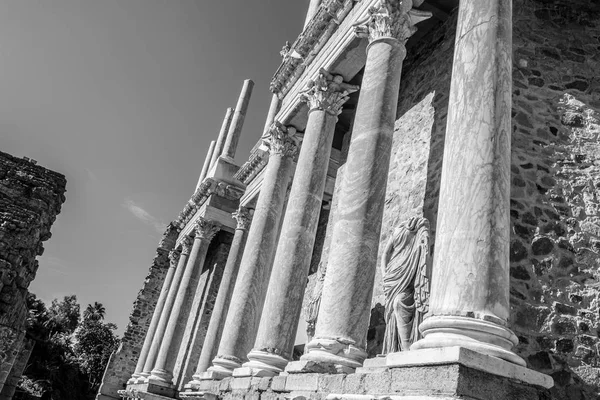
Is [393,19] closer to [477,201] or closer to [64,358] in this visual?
[477,201]

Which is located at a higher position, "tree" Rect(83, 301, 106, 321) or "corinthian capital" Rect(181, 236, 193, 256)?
"tree" Rect(83, 301, 106, 321)

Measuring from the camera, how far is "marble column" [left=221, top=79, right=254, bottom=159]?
844 inches

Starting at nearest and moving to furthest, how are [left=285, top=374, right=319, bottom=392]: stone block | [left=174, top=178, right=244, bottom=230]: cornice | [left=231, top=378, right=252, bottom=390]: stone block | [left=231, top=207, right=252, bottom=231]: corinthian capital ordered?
[left=285, top=374, right=319, bottom=392]: stone block, [left=231, top=378, right=252, bottom=390]: stone block, [left=231, top=207, right=252, bottom=231]: corinthian capital, [left=174, top=178, right=244, bottom=230]: cornice

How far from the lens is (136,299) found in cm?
2742

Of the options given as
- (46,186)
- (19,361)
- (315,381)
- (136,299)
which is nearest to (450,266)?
(315,381)

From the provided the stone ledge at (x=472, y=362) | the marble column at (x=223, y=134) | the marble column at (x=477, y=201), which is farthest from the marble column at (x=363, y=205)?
the marble column at (x=223, y=134)

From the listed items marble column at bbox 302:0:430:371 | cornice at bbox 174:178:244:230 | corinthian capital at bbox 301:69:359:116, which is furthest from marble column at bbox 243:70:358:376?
cornice at bbox 174:178:244:230

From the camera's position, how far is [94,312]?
188 ft

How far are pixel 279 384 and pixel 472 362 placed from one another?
3.66 meters

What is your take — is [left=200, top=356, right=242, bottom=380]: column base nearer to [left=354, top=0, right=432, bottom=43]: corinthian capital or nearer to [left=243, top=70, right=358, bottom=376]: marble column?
[left=243, top=70, right=358, bottom=376]: marble column

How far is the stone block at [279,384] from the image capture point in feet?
21.6

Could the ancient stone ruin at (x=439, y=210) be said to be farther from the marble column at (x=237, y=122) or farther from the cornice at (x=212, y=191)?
the marble column at (x=237, y=122)

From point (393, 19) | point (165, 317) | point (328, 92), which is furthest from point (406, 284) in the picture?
point (165, 317)

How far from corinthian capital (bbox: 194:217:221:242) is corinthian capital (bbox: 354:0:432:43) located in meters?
13.0
